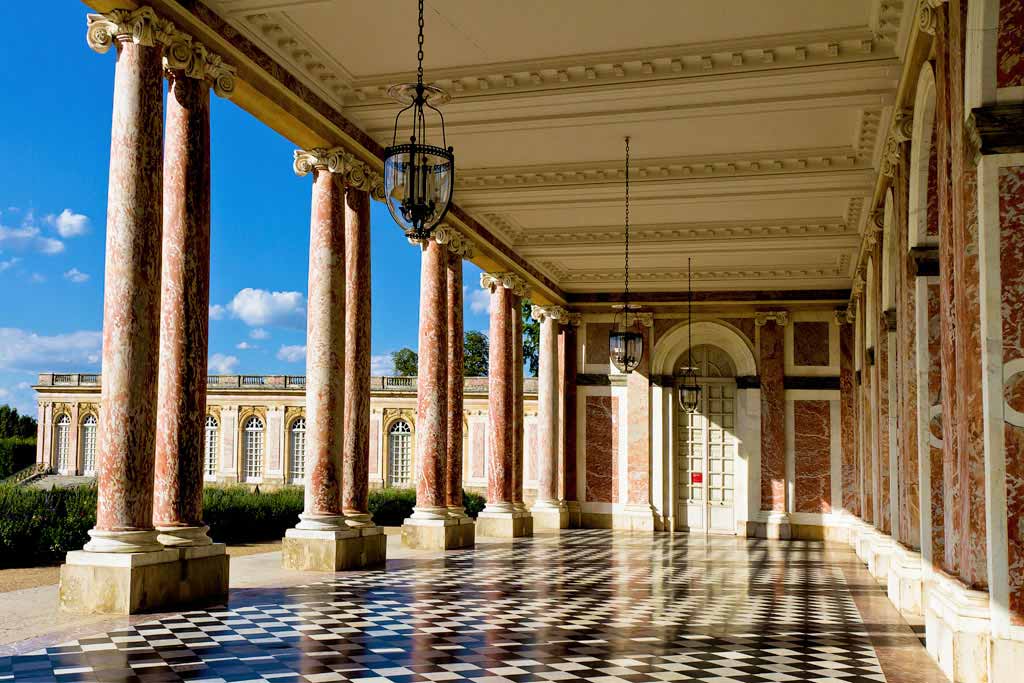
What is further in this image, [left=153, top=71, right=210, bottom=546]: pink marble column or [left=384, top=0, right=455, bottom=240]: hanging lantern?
[left=153, top=71, right=210, bottom=546]: pink marble column

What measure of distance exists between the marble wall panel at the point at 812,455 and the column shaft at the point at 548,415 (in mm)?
5938

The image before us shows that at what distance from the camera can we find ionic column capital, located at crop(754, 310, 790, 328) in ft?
82.5

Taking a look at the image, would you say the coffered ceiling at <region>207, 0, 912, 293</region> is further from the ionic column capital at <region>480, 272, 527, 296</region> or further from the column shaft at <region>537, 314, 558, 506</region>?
the column shaft at <region>537, 314, 558, 506</region>

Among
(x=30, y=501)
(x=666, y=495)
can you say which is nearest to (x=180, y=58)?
(x=30, y=501)

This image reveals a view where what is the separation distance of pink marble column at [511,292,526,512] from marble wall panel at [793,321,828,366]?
23.0ft

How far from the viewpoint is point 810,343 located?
25.2 metres

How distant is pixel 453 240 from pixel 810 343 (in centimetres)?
1084

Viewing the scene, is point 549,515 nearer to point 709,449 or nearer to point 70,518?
point 709,449

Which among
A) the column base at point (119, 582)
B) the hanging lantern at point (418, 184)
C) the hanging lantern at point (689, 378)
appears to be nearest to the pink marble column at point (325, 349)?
the column base at point (119, 582)

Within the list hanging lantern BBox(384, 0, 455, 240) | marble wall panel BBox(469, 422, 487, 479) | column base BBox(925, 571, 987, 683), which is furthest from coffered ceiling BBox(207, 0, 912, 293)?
marble wall panel BBox(469, 422, 487, 479)

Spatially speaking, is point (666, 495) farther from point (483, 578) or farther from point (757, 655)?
point (757, 655)

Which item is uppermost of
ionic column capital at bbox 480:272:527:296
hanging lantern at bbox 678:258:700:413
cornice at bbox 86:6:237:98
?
cornice at bbox 86:6:237:98

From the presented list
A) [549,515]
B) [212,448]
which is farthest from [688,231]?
[212,448]

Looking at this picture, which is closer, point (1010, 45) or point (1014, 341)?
point (1014, 341)
